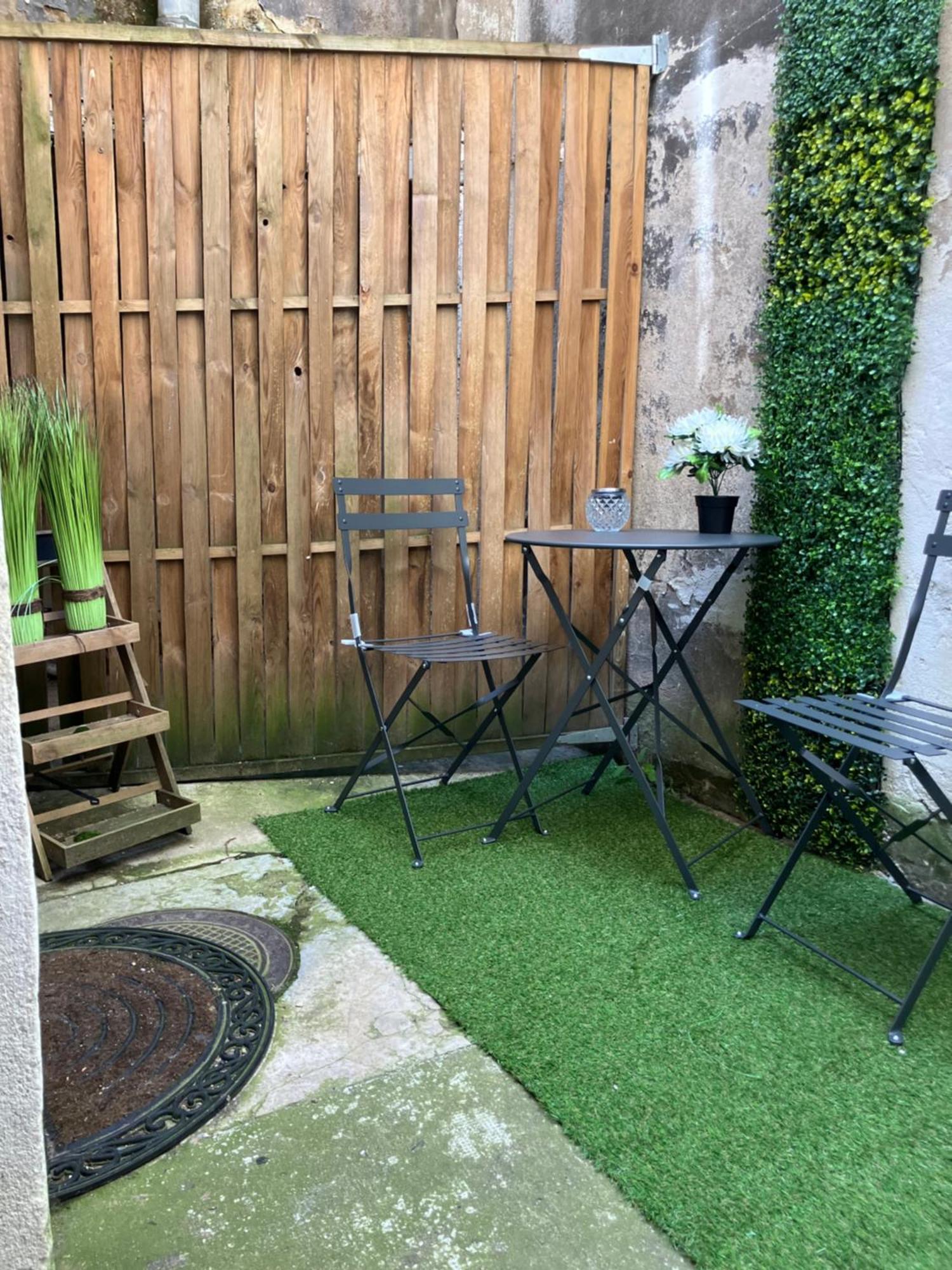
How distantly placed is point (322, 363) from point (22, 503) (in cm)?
122

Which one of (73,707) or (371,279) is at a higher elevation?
(371,279)

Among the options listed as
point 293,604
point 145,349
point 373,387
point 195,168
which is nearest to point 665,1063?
point 293,604

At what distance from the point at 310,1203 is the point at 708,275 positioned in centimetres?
309

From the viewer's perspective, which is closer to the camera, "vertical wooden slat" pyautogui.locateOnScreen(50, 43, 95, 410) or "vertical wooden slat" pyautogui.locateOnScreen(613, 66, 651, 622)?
"vertical wooden slat" pyautogui.locateOnScreen(50, 43, 95, 410)

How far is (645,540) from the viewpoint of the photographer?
297 cm

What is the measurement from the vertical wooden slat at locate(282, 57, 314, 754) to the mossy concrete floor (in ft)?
5.26

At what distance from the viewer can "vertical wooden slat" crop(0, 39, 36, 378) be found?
3.23 m

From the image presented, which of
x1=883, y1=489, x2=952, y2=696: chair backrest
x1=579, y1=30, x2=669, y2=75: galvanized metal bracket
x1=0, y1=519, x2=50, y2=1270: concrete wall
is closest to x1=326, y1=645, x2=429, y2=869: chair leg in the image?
x1=883, y1=489, x2=952, y2=696: chair backrest

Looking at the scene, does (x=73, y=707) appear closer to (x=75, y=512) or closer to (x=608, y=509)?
(x=75, y=512)

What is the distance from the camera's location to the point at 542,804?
11.3 ft

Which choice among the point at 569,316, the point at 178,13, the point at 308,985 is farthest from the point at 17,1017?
the point at 178,13

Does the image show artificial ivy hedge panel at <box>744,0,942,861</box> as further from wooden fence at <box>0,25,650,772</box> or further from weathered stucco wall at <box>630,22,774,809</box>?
wooden fence at <box>0,25,650,772</box>

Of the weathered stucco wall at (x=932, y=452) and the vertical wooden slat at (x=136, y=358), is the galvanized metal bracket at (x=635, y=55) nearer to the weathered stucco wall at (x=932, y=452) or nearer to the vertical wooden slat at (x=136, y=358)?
the weathered stucco wall at (x=932, y=452)

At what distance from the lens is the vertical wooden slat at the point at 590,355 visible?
12.2 ft
